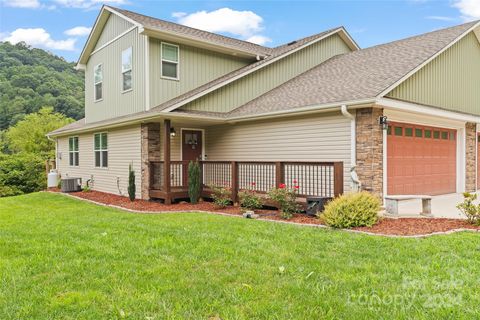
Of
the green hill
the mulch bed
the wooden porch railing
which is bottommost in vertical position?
the mulch bed

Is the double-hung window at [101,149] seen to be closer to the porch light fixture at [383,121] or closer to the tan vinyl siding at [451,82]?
the porch light fixture at [383,121]

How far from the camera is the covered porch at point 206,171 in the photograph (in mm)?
9086

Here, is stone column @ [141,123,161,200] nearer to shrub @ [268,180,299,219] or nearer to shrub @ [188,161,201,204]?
shrub @ [188,161,201,204]

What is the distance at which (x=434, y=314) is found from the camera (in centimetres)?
305

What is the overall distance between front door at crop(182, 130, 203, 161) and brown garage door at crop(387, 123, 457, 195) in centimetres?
650

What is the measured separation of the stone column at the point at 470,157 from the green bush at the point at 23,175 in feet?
67.8

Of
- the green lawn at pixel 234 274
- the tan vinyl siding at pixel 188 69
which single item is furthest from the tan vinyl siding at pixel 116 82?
the green lawn at pixel 234 274

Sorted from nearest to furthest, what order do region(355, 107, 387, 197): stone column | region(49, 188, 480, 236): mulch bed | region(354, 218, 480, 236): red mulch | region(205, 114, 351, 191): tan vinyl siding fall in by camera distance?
region(354, 218, 480, 236): red mulch → region(49, 188, 480, 236): mulch bed → region(355, 107, 387, 197): stone column → region(205, 114, 351, 191): tan vinyl siding

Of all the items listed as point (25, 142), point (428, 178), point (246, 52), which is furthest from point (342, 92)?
point (25, 142)

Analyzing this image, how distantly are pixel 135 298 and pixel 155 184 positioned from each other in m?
8.54

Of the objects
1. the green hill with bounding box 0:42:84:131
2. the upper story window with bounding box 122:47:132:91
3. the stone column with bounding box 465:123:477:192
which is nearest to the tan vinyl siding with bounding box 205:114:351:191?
the upper story window with bounding box 122:47:132:91

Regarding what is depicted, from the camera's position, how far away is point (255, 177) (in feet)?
33.7

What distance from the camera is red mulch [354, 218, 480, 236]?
248 inches

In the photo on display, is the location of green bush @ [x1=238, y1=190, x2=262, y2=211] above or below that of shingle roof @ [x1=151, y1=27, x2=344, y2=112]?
below
